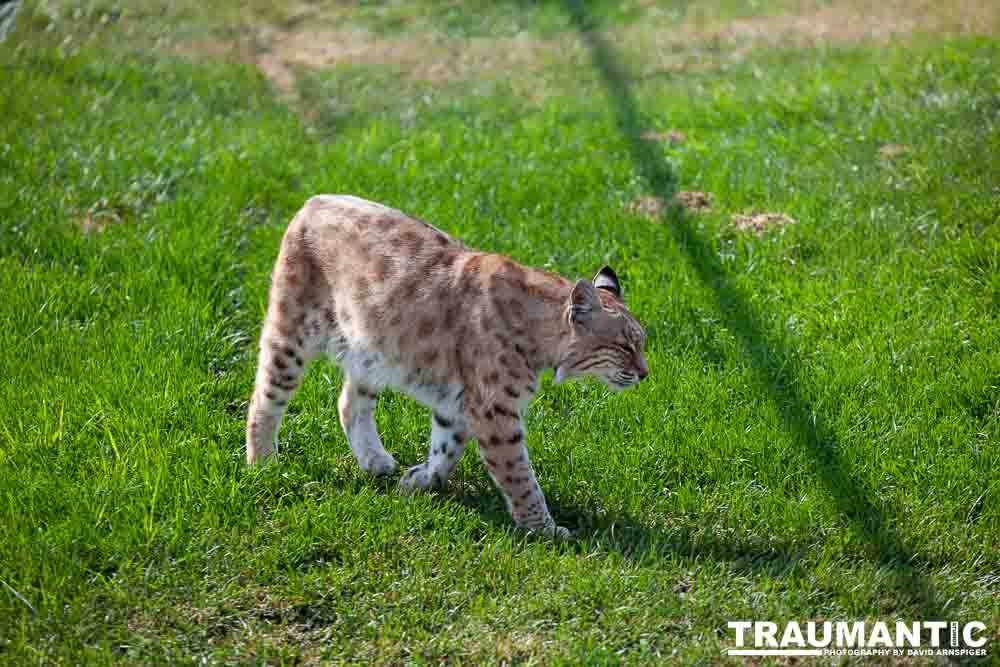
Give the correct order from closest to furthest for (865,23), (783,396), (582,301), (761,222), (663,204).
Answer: (582,301), (783,396), (761,222), (663,204), (865,23)

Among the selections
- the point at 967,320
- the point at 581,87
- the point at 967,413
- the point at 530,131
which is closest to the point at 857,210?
the point at 967,320

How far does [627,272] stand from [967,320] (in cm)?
239

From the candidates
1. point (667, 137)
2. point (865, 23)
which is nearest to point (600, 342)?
point (667, 137)

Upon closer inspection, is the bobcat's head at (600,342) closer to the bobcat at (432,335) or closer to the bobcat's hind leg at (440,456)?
the bobcat at (432,335)

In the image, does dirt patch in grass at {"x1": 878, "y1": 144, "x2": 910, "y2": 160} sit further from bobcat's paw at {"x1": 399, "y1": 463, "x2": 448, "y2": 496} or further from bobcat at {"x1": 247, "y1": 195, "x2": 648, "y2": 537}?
bobcat's paw at {"x1": 399, "y1": 463, "x2": 448, "y2": 496}

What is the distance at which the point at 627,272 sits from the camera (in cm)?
873

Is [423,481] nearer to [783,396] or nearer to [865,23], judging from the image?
[783,396]

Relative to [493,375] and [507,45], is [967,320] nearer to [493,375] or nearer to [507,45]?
[493,375]

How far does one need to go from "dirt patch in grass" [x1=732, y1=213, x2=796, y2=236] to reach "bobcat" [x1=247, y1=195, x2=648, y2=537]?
304 centimetres

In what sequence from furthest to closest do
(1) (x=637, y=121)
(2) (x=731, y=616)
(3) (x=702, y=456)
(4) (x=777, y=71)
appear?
1. (4) (x=777, y=71)
2. (1) (x=637, y=121)
3. (3) (x=702, y=456)
4. (2) (x=731, y=616)

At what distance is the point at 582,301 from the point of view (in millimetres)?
6105

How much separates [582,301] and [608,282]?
53 centimetres

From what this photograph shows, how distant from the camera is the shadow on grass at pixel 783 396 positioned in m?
5.96

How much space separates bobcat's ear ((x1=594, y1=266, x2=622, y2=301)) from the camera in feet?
21.6
